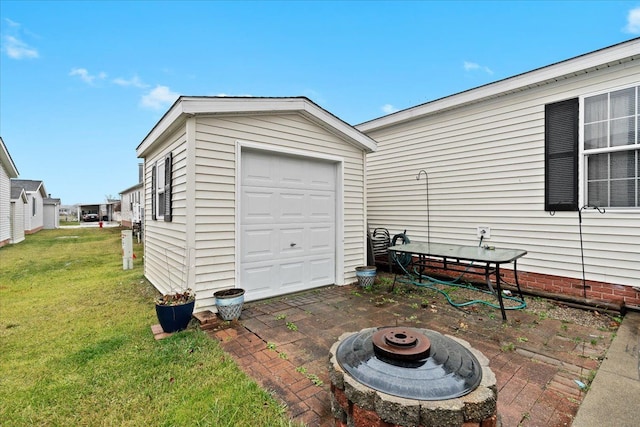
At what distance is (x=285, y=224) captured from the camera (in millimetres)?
4844

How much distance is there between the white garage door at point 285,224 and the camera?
4.45m

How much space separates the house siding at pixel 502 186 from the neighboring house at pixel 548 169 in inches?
0.6

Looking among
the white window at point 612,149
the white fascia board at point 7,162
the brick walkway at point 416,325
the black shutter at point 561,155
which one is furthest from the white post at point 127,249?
the white window at point 612,149

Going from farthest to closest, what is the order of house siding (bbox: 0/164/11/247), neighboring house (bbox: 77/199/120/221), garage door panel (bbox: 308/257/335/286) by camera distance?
neighboring house (bbox: 77/199/120/221) < house siding (bbox: 0/164/11/247) < garage door panel (bbox: 308/257/335/286)

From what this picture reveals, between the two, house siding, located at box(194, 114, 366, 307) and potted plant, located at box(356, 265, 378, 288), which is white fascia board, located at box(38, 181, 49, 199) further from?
potted plant, located at box(356, 265, 378, 288)

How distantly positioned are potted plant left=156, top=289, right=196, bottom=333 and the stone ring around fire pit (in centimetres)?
230

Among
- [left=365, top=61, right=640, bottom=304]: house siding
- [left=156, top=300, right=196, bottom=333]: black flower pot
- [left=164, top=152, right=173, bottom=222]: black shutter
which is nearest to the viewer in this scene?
[left=156, top=300, right=196, bottom=333]: black flower pot

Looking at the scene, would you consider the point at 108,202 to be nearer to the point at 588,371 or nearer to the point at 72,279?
the point at 72,279

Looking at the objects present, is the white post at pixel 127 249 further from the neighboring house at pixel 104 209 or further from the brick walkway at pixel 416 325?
the neighboring house at pixel 104 209

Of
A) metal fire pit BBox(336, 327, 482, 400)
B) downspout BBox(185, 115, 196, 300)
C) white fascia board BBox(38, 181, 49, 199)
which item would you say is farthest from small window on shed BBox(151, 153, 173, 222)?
white fascia board BBox(38, 181, 49, 199)

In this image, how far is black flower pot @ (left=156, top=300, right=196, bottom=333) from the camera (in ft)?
10.7

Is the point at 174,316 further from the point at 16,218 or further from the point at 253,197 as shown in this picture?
the point at 16,218

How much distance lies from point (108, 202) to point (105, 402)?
4652 cm

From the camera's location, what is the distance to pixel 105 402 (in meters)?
2.16
